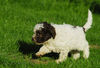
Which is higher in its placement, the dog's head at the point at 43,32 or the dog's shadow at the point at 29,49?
the dog's head at the point at 43,32

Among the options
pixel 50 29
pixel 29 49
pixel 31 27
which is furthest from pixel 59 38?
pixel 31 27

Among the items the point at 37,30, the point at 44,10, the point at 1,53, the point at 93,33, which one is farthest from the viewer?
the point at 44,10

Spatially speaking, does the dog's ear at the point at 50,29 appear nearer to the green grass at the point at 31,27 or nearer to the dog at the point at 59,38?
the dog at the point at 59,38

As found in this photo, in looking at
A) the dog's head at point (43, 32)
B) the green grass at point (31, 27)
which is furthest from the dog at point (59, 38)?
the green grass at point (31, 27)

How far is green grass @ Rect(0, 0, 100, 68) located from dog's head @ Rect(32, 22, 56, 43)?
0.51 metres

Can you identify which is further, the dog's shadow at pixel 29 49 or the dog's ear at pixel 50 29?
the dog's shadow at pixel 29 49

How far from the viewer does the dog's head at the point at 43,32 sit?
19.8 feet

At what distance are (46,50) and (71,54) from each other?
41.5 inches

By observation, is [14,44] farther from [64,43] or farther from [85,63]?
[85,63]

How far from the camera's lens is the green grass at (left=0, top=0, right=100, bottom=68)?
5.99 metres

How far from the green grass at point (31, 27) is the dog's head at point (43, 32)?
1.68 ft

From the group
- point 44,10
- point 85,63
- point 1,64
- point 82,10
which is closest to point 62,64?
point 85,63

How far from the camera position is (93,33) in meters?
10.1

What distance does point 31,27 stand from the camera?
9.05 m
